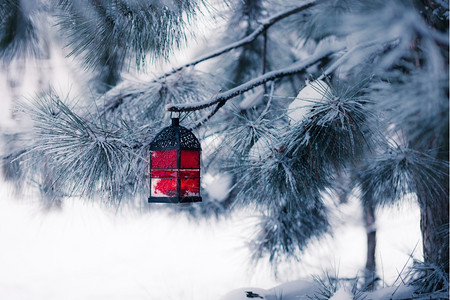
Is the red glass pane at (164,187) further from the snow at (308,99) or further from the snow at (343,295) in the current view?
the snow at (343,295)

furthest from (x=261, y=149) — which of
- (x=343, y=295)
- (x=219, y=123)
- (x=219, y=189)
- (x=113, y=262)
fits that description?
(x=113, y=262)

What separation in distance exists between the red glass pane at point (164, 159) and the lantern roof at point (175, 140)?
12mm

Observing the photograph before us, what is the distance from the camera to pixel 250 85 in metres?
1.37

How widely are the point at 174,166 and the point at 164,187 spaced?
0.06 metres

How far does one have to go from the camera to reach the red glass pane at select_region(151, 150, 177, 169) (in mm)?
1136

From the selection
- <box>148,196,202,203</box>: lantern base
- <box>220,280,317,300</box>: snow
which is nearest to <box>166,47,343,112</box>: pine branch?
<box>148,196,202,203</box>: lantern base

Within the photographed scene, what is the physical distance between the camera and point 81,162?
118 centimetres

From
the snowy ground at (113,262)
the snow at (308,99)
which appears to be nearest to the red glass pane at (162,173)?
the snow at (308,99)

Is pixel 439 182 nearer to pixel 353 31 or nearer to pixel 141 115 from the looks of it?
pixel 353 31

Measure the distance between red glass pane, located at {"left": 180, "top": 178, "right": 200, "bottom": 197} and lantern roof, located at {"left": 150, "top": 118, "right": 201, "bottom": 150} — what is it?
80 millimetres

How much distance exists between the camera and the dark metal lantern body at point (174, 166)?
44.7 inches

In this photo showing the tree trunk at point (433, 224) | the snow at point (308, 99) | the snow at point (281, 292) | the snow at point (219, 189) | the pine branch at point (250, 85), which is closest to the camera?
the snow at point (308, 99)

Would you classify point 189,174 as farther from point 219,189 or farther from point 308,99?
point 219,189

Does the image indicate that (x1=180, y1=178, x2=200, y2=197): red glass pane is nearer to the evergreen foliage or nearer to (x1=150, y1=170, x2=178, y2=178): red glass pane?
(x1=150, y1=170, x2=178, y2=178): red glass pane
